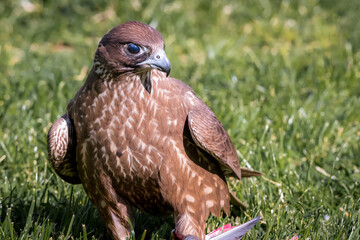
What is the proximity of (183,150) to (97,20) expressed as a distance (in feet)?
13.8

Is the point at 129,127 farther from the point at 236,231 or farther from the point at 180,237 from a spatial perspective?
the point at 236,231

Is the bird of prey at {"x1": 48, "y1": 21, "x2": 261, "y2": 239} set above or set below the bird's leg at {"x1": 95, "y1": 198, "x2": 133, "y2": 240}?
above

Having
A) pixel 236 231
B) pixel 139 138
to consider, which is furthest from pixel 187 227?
pixel 139 138

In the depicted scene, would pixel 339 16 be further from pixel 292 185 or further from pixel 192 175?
pixel 192 175

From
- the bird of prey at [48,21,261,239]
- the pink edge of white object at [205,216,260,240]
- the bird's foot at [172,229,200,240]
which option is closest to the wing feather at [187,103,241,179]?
A: the bird of prey at [48,21,261,239]

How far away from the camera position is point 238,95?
550 centimetres

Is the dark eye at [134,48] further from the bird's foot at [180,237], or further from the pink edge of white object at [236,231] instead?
the pink edge of white object at [236,231]

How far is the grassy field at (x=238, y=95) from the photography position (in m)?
3.82

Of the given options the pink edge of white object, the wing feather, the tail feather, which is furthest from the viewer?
the tail feather

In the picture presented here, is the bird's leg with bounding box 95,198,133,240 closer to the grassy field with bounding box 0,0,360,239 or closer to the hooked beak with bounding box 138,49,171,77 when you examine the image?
the grassy field with bounding box 0,0,360,239

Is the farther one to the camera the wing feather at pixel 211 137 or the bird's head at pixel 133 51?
the wing feather at pixel 211 137

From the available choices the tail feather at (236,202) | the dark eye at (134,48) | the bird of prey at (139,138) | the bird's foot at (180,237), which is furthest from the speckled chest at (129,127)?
the tail feather at (236,202)

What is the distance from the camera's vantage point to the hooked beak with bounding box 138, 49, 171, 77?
118 inches

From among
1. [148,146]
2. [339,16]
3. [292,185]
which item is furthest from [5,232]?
[339,16]
